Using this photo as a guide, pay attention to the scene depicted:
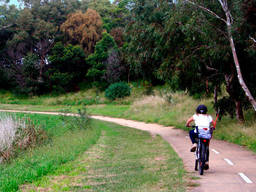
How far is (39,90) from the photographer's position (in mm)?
61000

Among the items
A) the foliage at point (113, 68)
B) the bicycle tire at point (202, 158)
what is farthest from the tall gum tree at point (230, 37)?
the foliage at point (113, 68)

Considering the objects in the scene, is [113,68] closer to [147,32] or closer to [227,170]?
[147,32]

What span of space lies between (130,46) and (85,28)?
41.3 meters

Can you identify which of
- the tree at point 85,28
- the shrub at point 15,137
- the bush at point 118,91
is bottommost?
the shrub at point 15,137

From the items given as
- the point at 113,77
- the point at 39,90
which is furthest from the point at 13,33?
the point at 113,77

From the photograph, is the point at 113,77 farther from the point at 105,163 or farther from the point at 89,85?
the point at 105,163

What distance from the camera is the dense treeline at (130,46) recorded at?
650 inches

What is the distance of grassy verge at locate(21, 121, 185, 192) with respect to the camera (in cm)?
784

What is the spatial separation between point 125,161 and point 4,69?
177 feet

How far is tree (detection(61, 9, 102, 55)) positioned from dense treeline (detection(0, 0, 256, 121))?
0.18m

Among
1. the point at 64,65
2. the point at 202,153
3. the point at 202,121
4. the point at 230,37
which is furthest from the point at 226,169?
the point at 64,65

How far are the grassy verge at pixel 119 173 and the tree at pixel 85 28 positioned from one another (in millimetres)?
47367

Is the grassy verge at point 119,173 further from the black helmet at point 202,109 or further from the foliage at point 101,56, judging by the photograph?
the foliage at point 101,56

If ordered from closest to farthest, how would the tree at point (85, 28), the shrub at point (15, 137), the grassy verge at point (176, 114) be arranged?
the shrub at point (15, 137), the grassy verge at point (176, 114), the tree at point (85, 28)
